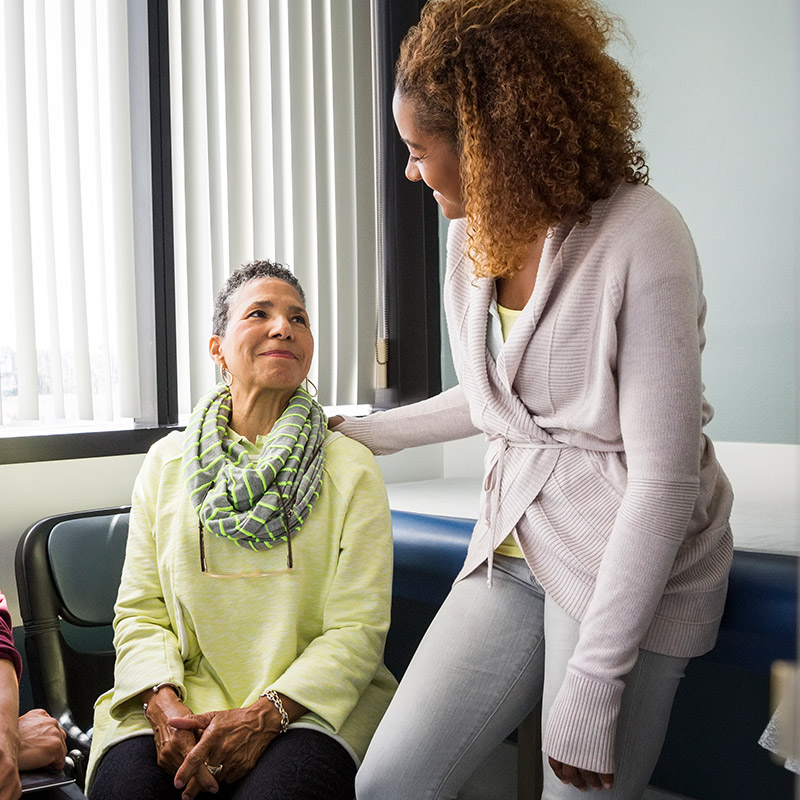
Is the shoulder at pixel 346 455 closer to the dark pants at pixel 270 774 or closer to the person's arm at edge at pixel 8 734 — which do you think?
the dark pants at pixel 270 774

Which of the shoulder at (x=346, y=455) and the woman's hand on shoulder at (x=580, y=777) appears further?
the shoulder at (x=346, y=455)

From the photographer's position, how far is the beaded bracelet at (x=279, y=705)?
1401 mm

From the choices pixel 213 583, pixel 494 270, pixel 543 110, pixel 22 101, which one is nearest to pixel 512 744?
pixel 213 583

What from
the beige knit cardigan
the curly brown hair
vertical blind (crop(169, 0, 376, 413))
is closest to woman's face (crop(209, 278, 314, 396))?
the beige knit cardigan

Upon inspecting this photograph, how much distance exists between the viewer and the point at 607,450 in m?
1.28

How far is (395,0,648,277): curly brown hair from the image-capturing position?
4.06 feet

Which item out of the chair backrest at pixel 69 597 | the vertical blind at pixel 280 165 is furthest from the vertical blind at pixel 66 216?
the chair backrest at pixel 69 597

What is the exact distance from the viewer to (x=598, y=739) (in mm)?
1126

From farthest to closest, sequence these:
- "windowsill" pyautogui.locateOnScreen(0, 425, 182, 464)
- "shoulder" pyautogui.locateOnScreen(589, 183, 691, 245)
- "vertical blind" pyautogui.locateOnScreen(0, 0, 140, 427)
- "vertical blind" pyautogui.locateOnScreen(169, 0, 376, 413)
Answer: "vertical blind" pyautogui.locateOnScreen(169, 0, 376, 413), "vertical blind" pyautogui.locateOnScreen(0, 0, 140, 427), "windowsill" pyautogui.locateOnScreen(0, 425, 182, 464), "shoulder" pyautogui.locateOnScreen(589, 183, 691, 245)

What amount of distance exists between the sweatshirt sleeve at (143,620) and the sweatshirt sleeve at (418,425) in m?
0.39

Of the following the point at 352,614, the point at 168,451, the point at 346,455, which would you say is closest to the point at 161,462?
the point at 168,451

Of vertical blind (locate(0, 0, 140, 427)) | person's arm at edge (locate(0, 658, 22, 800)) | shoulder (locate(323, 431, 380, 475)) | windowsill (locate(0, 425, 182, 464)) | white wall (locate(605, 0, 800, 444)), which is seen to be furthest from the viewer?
white wall (locate(605, 0, 800, 444))

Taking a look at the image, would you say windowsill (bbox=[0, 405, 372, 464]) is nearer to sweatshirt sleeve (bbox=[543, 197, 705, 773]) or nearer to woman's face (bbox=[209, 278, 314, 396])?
woman's face (bbox=[209, 278, 314, 396])

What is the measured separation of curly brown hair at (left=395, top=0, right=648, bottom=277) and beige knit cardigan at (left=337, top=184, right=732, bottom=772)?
0.18ft
